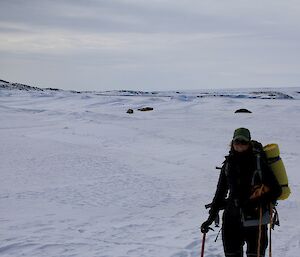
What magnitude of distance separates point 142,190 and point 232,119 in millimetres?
19629

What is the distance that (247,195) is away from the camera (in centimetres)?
406

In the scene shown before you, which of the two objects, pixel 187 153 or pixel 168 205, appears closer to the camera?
pixel 168 205

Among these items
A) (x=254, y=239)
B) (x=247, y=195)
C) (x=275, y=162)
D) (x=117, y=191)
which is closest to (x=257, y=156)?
(x=275, y=162)

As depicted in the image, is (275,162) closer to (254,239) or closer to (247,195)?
(247,195)

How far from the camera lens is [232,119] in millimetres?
28859

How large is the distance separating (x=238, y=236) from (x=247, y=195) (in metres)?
0.43

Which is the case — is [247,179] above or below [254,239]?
above

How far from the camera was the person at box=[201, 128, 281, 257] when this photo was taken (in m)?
3.96

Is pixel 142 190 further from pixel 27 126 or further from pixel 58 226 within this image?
pixel 27 126

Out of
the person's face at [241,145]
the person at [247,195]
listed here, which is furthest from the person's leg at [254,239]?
the person's face at [241,145]

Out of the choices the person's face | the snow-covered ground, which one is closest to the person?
the person's face

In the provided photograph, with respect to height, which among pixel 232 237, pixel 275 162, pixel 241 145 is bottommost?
pixel 232 237

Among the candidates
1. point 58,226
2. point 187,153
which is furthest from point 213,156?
point 58,226

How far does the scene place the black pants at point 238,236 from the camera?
4137mm
